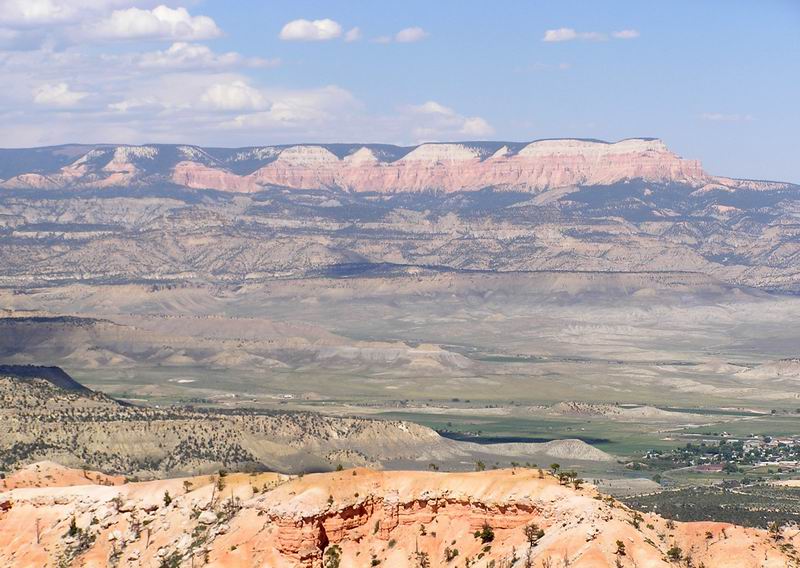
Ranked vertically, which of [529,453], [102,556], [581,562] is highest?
[581,562]

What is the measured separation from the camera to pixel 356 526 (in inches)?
2879

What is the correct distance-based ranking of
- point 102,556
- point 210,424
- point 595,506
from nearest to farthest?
1. point 595,506
2. point 102,556
3. point 210,424

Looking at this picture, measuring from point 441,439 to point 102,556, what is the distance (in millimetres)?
110090

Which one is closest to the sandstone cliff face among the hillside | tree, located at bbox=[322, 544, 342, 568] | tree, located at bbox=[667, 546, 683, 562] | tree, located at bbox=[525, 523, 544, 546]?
tree, located at bbox=[322, 544, 342, 568]

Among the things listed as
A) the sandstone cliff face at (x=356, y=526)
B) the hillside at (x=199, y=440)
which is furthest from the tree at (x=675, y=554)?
the hillside at (x=199, y=440)

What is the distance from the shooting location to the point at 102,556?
7888 cm

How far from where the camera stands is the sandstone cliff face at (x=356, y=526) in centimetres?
6594

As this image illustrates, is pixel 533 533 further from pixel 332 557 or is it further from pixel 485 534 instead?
pixel 332 557

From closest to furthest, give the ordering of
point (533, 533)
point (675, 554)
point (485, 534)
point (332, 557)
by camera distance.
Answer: point (675, 554)
point (533, 533)
point (485, 534)
point (332, 557)

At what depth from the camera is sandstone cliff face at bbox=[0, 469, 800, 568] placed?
2596 inches

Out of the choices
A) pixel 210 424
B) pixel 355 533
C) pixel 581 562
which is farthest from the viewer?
pixel 210 424

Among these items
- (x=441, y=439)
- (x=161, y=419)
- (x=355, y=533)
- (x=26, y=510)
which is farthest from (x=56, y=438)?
(x=355, y=533)

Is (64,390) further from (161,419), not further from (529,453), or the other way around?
(529,453)

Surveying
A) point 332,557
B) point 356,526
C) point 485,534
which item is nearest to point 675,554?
point 485,534
